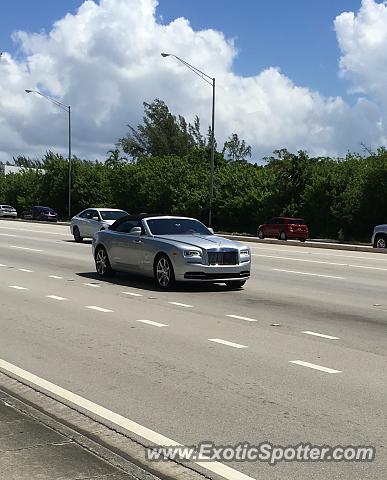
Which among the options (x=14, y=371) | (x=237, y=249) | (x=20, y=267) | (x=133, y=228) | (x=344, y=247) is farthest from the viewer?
(x=344, y=247)

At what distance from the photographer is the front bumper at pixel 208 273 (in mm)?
14359

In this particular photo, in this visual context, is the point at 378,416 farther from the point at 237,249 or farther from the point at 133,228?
the point at 133,228

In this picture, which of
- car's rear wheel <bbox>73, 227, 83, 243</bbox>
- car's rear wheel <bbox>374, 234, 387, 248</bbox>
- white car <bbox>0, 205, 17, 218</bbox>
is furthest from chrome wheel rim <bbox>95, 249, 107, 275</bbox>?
white car <bbox>0, 205, 17, 218</bbox>

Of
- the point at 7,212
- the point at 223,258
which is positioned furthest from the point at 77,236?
the point at 7,212

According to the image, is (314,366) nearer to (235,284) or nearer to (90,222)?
(235,284)

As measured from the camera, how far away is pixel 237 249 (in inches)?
581

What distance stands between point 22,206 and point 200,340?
7609cm

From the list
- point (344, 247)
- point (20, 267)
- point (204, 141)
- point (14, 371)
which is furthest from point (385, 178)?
point (204, 141)

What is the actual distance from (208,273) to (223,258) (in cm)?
45

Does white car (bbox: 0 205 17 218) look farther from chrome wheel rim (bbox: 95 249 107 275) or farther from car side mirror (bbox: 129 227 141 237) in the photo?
car side mirror (bbox: 129 227 141 237)

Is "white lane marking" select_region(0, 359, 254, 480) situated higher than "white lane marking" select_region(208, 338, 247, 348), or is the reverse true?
"white lane marking" select_region(208, 338, 247, 348)

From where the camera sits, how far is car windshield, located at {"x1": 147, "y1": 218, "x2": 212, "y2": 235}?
622 inches

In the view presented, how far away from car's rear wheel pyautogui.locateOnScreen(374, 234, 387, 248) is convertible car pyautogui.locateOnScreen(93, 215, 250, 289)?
1600cm

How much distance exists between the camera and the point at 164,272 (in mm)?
14836
